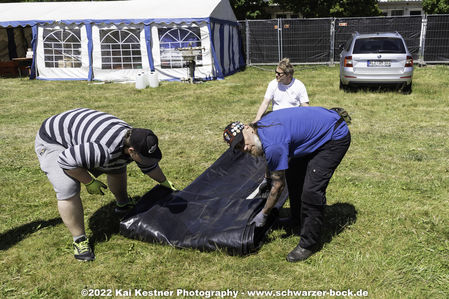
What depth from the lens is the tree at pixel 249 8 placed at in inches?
1054

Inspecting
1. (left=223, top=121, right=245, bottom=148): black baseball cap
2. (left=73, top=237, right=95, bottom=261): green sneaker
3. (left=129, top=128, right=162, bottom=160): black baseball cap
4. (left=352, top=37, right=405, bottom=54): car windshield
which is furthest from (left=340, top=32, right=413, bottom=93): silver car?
(left=73, top=237, right=95, bottom=261): green sneaker

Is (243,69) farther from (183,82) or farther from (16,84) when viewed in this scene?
(16,84)

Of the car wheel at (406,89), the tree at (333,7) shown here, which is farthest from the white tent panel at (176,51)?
the tree at (333,7)

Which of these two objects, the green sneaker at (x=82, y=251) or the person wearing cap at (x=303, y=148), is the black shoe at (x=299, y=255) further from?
the green sneaker at (x=82, y=251)

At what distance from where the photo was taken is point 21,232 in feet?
12.9

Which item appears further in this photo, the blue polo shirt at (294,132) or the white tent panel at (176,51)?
the white tent panel at (176,51)

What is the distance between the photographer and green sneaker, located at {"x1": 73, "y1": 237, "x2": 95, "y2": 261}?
3.36 m

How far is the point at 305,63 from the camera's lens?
18.3 m

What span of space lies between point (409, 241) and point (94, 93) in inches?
436

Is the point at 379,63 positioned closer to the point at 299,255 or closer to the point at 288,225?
the point at 288,225

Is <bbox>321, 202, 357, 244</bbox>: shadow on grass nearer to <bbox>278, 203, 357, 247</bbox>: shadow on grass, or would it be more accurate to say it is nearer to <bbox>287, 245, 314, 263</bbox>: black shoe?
<bbox>278, 203, 357, 247</bbox>: shadow on grass

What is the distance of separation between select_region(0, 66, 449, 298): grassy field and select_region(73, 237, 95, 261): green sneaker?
0.25 feet

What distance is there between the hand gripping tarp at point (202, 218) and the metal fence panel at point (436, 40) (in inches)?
631

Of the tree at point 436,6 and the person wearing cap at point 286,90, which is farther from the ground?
the tree at point 436,6
